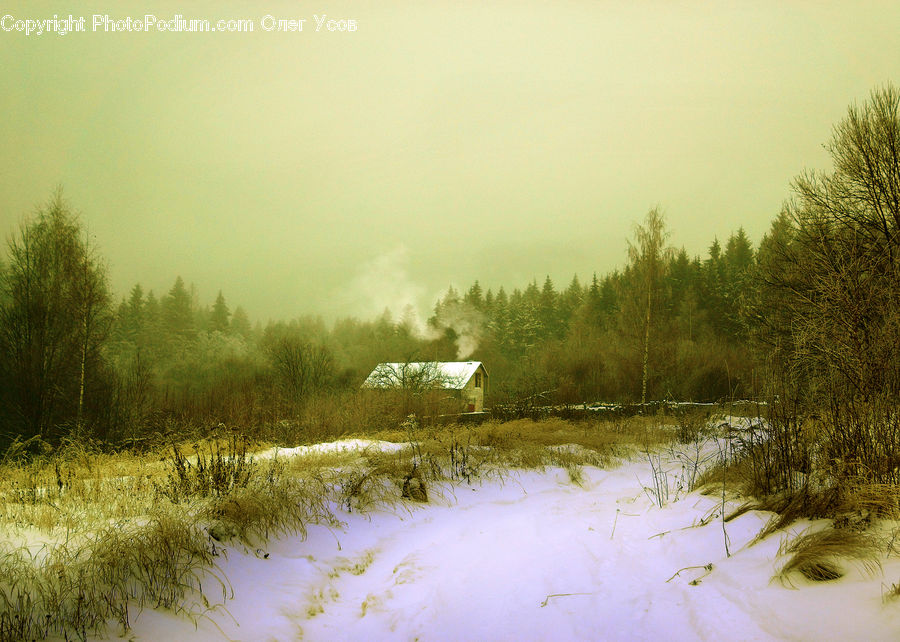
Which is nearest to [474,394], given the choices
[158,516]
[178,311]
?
[158,516]

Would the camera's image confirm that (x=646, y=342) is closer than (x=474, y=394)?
Yes

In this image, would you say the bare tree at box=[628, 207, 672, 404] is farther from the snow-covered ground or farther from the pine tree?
the pine tree

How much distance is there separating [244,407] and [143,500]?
14106 mm

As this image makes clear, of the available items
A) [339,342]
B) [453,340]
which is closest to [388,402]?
[453,340]

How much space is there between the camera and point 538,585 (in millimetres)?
3850

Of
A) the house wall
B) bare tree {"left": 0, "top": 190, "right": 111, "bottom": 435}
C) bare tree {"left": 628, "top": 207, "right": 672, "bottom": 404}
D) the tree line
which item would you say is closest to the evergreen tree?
the tree line

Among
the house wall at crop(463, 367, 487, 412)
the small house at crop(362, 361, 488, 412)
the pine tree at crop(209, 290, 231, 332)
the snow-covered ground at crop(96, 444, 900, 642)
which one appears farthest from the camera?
the pine tree at crop(209, 290, 231, 332)

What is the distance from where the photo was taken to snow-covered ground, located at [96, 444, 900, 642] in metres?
2.76

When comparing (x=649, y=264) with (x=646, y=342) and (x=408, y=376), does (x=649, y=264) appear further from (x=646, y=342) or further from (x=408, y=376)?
(x=408, y=376)

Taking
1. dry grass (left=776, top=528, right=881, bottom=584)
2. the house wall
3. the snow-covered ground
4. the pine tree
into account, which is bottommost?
the house wall

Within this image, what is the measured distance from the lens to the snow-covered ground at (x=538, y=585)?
2758 millimetres

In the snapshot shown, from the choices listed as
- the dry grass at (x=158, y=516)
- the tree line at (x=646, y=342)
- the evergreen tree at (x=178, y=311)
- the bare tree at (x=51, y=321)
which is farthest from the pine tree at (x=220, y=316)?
the dry grass at (x=158, y=516)

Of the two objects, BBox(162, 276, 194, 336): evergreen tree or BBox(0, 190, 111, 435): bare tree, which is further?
BBox(162, 276, 194, 336): evergreen tree

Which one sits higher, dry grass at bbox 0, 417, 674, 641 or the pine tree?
the pine tree
